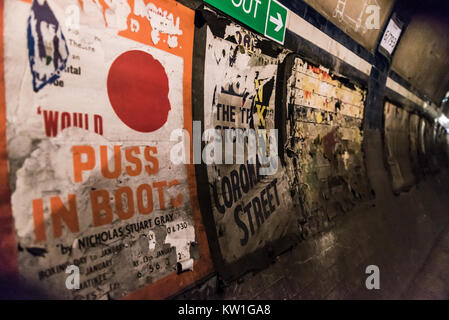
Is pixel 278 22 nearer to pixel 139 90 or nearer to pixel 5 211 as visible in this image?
pixel 139 90

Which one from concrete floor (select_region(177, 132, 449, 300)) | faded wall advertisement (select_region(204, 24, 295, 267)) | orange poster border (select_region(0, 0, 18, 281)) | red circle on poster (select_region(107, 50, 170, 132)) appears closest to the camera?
orange poster border (select_region(0, 0, 18, 281))

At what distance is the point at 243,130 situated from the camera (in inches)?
87.9

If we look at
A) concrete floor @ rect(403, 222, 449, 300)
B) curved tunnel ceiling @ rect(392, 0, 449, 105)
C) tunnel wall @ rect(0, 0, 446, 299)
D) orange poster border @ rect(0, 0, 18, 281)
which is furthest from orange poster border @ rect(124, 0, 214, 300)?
curved tunnel ceiling @ rect(392, 0, 449, 105)

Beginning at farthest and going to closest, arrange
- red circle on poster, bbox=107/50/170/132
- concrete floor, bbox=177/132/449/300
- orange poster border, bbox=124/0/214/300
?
concrete floor, bbox=177/132/449/300
orange poster border, bbox=124/0/214/300
red circle on poster, bbox=107/50/170/132

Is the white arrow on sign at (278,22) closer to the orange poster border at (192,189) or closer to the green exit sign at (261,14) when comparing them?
the green exit sign at (261,14)

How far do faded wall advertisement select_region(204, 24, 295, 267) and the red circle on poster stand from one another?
38 cm

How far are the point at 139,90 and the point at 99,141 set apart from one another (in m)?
0.38

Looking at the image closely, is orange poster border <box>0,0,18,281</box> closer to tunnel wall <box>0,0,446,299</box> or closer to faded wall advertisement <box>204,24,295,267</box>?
tunnel wall <box>0,0,446,299</box>

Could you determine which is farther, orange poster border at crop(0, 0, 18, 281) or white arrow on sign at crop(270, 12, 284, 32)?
white arrow on sign at crop(270, 12, 284, 32)

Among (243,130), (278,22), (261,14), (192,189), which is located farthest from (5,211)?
(278,22)

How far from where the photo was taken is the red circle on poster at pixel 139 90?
142 centimetres

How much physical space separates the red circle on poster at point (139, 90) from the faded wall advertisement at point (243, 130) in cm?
38

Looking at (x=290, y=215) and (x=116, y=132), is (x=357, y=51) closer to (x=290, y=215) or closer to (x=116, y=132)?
(x=290, y=215)

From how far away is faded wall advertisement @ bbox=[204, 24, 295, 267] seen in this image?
1.95m
